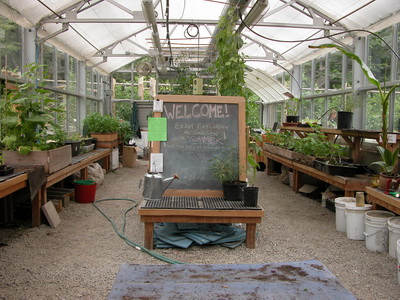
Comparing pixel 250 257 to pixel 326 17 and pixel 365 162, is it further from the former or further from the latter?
pixel 326 17

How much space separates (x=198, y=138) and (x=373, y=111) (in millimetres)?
4304

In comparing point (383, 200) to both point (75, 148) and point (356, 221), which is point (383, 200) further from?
point (75, 148)

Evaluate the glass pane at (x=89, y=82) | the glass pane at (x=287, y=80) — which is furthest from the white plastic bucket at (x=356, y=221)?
the glass pane at (x=89, y=82)

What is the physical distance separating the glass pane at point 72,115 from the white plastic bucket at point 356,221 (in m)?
7.51

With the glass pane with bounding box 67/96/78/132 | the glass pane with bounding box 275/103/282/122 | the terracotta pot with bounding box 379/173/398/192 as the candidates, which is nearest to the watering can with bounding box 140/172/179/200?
the terracotta pot with bounding box 379/173/398/192

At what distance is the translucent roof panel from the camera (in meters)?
6.20

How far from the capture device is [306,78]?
35.2ft

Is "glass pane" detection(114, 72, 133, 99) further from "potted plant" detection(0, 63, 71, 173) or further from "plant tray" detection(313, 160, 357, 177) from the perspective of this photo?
"plant tray" detection(313, 160, 357, 177)

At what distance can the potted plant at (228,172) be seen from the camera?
3.70 meters

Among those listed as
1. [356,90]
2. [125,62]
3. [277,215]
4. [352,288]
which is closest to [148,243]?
[352,288]

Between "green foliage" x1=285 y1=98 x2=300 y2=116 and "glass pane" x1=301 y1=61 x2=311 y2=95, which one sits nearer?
"green foliage" x1=285 y1=98 x2=300 y2=116

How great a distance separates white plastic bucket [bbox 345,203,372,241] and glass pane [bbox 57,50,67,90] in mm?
7236

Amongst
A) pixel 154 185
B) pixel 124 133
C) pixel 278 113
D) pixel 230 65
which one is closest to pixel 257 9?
pixel 230 65

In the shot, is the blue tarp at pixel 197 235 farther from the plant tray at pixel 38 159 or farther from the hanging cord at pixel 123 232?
the plant tray at pixel 38 159
